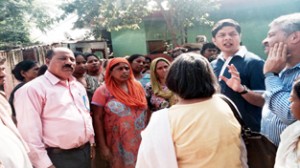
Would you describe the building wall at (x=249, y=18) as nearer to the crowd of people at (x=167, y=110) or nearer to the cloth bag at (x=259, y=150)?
the crowd of people at (x=167, y=110)

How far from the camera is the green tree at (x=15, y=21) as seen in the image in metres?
12.4

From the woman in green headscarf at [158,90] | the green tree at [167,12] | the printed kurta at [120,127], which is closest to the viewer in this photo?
the printed kurta at [120,127]

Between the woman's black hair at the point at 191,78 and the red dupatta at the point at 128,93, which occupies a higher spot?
the woman's black hair at the point at 191,78

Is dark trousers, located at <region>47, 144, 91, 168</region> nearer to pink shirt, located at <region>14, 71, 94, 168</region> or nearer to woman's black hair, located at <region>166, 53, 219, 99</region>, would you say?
pink shirt, located at <region>14, 71, 94, 168</region>

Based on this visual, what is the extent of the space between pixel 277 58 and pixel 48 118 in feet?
6.28

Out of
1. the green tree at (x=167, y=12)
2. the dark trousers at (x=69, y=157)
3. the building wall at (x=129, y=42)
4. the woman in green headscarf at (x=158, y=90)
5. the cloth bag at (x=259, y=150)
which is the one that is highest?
the green tree at (x=167, y=12)

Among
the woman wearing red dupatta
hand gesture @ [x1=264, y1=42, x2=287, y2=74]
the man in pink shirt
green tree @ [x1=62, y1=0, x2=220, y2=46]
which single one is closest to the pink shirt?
the man in pink shirt

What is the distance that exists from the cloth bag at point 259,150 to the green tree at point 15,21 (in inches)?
462

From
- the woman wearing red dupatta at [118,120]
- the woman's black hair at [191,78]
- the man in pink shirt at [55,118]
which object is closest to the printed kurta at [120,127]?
the woman wearing red dupatta at [118,120]

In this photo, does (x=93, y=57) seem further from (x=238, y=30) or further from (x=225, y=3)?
(x=225, y=3)

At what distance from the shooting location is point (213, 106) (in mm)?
1714

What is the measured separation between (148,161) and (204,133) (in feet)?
1.21

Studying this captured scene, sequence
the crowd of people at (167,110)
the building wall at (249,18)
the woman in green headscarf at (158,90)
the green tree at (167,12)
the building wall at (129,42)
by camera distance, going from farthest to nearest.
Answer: the building wall at (129,42), the building wall at (249,18), the green tree at (167,12), the woman in green headscarf at (158,90), the crowd of people at (167,110)

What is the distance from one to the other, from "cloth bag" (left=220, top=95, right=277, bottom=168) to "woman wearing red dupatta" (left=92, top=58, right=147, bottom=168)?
56.1 inches
